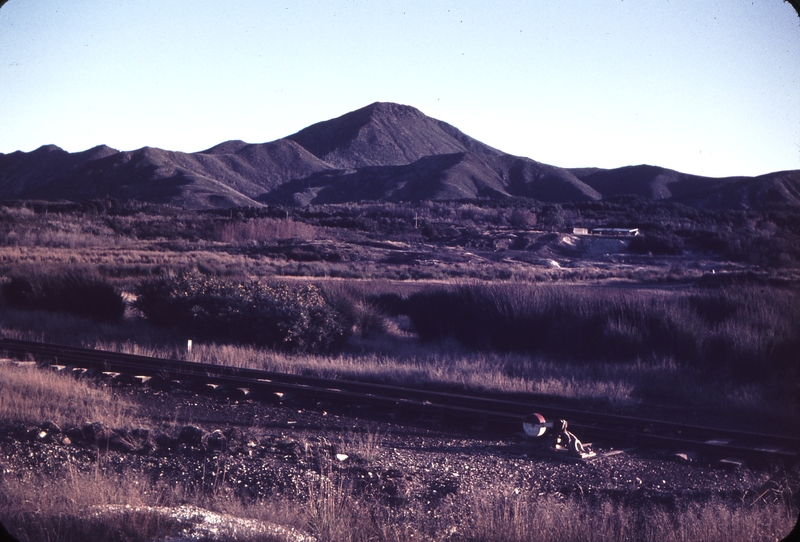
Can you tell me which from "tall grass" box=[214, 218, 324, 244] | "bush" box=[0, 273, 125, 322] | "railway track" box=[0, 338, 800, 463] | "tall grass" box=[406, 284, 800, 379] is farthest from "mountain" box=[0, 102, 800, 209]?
"railway track" box=[0, 338, 800, 463]

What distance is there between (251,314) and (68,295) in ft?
29.0

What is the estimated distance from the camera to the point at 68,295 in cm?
2334

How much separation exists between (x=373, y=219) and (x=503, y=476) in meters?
78.5

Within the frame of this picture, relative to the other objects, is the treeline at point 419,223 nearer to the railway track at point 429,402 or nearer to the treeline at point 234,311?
the treeline at point 234,311

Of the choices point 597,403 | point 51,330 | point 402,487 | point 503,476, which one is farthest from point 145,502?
point 51,330

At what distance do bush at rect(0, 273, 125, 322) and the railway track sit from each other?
6035 mm

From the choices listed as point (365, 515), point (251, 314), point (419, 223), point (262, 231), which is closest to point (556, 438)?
point (365, 515)

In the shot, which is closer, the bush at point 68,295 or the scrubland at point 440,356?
the scrubland at point 440,356

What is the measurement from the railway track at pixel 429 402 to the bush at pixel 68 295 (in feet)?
19.8

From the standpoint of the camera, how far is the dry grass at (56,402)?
9.37 metres

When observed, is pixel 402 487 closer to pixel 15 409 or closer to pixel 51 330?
pixel 15 409

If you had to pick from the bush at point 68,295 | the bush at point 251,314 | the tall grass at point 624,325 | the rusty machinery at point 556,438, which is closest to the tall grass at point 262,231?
the bush at point 68,295

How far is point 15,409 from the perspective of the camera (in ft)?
31.8

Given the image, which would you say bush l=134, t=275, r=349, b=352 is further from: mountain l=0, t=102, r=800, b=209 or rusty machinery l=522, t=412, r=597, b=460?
mountain l=0, t=102, r=800, b=209
